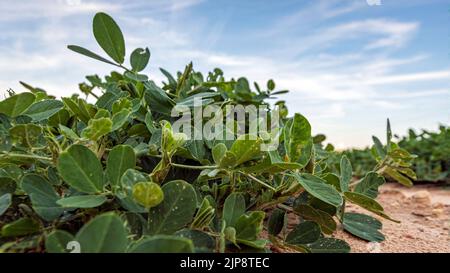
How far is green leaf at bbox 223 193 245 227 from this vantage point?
737 mm

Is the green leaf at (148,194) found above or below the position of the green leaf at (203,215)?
above

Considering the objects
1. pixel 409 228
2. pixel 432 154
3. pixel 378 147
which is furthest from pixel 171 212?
pixel 432 154

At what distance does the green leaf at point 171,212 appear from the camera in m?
0.65

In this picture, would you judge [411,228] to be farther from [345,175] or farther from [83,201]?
[83,201]

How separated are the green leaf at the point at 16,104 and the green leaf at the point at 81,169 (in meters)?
→ 0.22

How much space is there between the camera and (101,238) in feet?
1.68

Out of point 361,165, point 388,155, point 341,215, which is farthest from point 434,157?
point 341,215

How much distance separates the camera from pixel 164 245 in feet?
1.77

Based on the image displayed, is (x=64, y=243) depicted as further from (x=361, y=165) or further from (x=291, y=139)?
(x=361, y=165)

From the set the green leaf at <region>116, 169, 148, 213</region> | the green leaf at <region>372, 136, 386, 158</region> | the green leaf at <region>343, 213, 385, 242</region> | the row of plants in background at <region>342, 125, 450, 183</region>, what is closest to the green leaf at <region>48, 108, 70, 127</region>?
the green leaf at <region>116, 169, 148, 213</region>

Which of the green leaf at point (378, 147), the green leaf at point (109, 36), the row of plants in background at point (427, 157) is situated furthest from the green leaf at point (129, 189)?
the row of plants in background at point (427, 157)

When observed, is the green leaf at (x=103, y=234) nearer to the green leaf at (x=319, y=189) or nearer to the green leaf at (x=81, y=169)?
the green leaf at (x=81, y=169)

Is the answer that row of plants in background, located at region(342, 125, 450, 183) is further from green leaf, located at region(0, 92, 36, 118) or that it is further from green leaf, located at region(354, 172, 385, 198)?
green leaf, located at region(0, 92, 36, 118)
